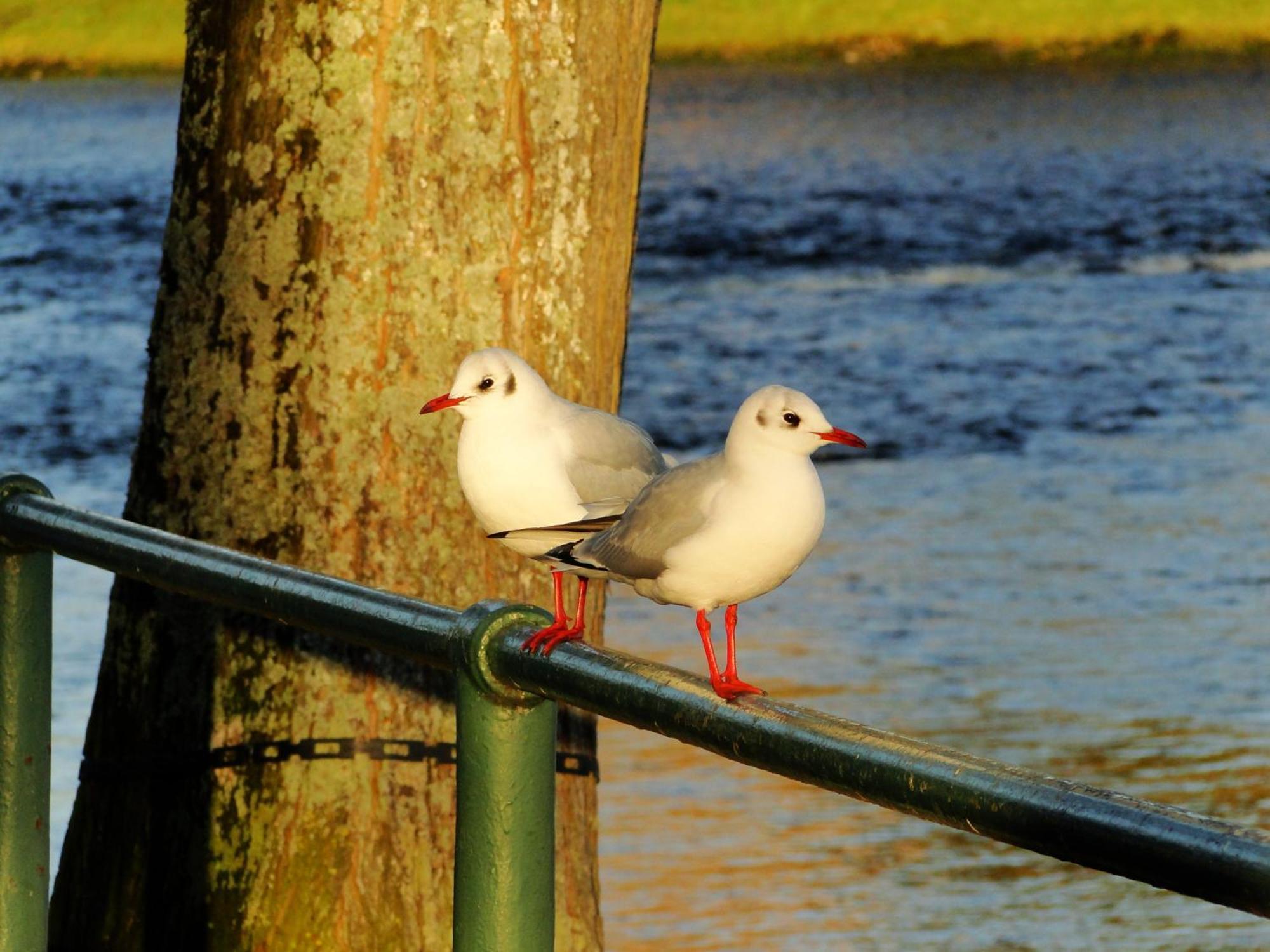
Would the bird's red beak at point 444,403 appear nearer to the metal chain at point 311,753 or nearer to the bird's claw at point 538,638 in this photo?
the bird's claw at point 538,638

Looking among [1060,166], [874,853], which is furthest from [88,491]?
[1060,166]

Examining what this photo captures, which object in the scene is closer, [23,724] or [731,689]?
[731,689]

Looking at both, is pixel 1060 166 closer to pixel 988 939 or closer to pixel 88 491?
pixel 88 491

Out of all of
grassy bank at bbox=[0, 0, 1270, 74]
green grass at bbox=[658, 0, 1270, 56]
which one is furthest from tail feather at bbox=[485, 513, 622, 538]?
green grass at bbox=[658, 0, 1270, 56]

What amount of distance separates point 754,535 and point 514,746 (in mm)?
347

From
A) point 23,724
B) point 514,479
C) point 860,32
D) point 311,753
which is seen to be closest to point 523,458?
point 514,479

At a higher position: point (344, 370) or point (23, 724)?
point (344, 370)

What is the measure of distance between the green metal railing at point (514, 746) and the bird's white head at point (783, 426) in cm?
28

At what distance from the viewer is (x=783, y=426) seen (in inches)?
99.4

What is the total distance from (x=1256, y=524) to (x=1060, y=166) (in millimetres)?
26591

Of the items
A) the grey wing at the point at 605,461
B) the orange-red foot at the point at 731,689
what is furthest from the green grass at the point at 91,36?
the orange-red foot at the point at 731,689

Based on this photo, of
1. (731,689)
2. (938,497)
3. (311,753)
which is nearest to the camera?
(731,689)

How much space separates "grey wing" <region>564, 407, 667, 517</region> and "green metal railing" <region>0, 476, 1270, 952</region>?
10.2 inches

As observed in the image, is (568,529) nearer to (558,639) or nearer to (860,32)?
(558,639)
